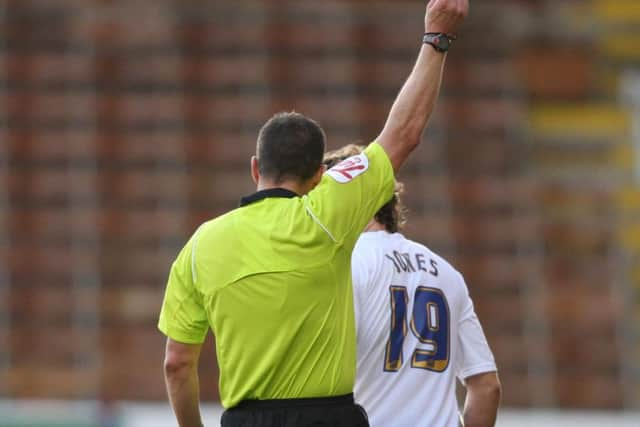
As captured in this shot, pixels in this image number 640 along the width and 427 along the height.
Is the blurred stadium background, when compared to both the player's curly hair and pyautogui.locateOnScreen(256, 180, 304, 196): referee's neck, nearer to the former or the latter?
the player's curly hair

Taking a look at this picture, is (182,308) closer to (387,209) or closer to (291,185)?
(291,185)

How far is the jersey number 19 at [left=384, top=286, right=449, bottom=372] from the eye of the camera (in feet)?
10.7

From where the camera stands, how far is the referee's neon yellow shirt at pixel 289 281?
280cm

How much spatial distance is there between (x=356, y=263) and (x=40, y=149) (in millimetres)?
7512

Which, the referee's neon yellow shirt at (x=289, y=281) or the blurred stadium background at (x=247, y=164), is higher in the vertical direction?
the referee's neon yellow shirt at (x=289, y=281)

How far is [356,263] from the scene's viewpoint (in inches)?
131

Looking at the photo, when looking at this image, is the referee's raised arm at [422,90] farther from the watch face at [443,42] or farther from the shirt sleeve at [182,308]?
the shirt sleeve at [182,308]

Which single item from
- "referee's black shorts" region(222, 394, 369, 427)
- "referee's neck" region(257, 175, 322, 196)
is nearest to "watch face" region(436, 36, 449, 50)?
"referee's neck" region(257, 175, 322, 196)

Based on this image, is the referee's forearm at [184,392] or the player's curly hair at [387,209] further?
the player's curly hair at [387,209]

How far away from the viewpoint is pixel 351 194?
2787 millimetres

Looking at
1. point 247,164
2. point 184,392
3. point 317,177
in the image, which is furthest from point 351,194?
point 247,164

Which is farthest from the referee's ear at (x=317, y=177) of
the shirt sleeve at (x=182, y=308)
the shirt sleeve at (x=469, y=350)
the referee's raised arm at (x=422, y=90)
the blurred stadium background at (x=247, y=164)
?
the blurred stadium background at (x=247, y=164)

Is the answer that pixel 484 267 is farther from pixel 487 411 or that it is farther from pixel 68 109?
pixel 487 411

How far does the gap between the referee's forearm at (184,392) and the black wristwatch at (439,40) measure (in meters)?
0.93
